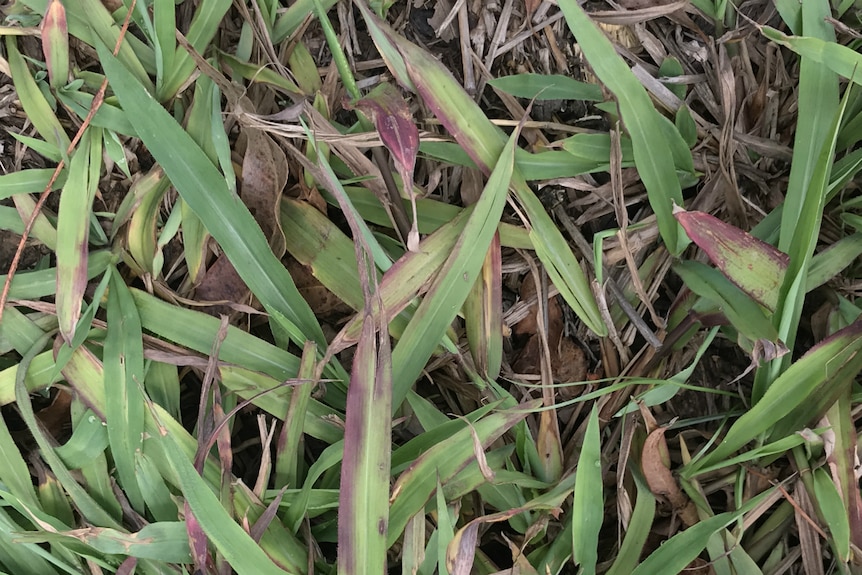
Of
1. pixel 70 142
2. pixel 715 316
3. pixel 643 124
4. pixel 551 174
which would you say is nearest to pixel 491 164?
pixel 551 174

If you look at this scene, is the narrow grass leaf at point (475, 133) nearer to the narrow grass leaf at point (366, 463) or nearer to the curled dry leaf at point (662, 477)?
the curled dry leaf at point (662, 477)

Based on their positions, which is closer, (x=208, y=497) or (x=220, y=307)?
(x=208, y=497)

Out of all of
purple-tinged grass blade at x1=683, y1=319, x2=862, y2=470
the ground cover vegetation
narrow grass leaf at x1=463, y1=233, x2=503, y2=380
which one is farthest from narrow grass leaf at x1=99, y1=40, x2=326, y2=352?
purple-tinged grass blade at x1=683, y1=319, x2=862, y2=470

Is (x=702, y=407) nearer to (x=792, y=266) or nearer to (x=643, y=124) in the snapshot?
(x=792, y=266)

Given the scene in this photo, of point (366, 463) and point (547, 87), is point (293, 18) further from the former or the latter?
point (366, 463)

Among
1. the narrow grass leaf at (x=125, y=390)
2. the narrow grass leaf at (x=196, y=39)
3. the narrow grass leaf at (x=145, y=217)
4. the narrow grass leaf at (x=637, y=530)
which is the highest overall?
the narrow grass leaf at (x=196, y=39)

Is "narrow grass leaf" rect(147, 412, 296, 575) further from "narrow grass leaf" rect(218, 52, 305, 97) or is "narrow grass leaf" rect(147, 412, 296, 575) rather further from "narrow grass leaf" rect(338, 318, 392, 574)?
"narrow grass leaf" rect(218, 52, 305, 97)

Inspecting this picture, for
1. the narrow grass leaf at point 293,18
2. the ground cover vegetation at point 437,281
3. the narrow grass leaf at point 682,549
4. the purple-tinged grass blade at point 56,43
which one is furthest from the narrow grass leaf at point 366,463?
the purple-tinged grass blade at point 56,43

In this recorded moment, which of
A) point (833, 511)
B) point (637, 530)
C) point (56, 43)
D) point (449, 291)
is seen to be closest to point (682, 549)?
point (637, 530)
